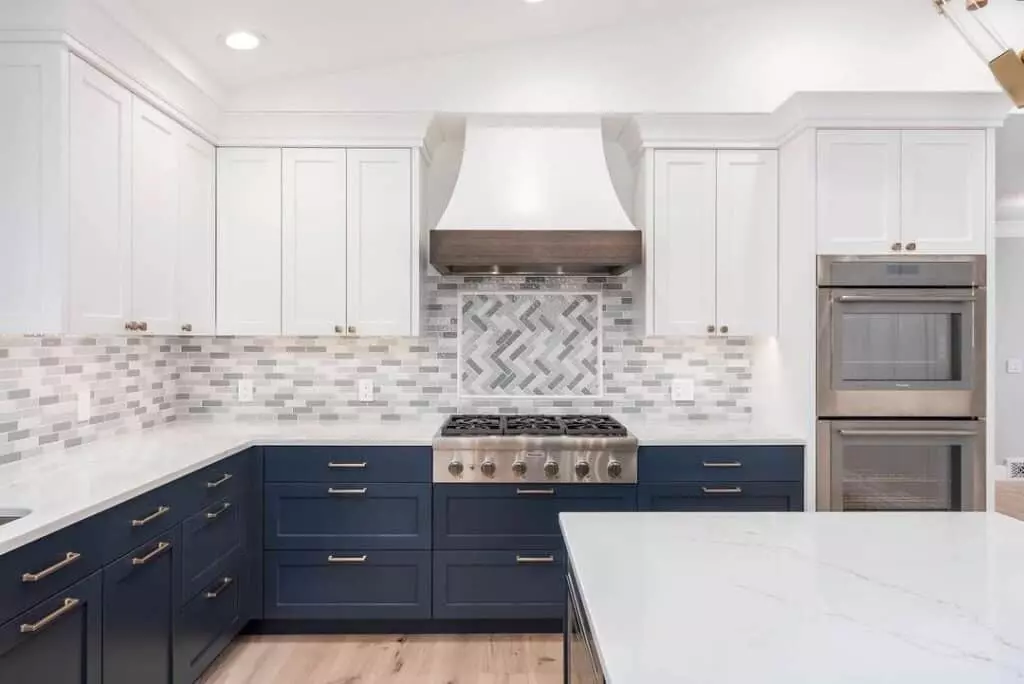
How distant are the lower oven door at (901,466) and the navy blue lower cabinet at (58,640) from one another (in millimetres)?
2711

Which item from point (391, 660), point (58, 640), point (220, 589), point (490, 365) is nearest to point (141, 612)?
point (58, 640)

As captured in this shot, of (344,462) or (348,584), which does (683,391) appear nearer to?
(344,462)

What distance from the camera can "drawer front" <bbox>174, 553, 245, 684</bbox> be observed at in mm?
2366

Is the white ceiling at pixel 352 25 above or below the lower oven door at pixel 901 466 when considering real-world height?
above

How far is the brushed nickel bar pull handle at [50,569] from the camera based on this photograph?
1.56 m

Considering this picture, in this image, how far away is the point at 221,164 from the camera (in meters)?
3.33

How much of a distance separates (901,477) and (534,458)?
1589mm

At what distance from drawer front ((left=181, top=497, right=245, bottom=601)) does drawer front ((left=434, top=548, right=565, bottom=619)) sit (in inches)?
33.7

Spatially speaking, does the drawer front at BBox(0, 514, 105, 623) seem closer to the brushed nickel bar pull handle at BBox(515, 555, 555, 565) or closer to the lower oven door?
the brushed nickel bar pull handle at BBox(515, 555, 555, 565)

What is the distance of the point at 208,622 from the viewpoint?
2578 millimetres

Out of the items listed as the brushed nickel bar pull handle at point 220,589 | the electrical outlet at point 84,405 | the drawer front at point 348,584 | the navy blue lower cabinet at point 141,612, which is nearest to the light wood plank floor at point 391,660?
the drawer front at point 348,584

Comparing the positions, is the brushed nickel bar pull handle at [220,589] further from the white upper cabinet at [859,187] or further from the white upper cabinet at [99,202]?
the white upper cabinet at [859,187]

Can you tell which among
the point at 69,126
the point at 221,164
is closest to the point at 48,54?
the point at 69,126

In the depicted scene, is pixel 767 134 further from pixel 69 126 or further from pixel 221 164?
pixel 69 126
